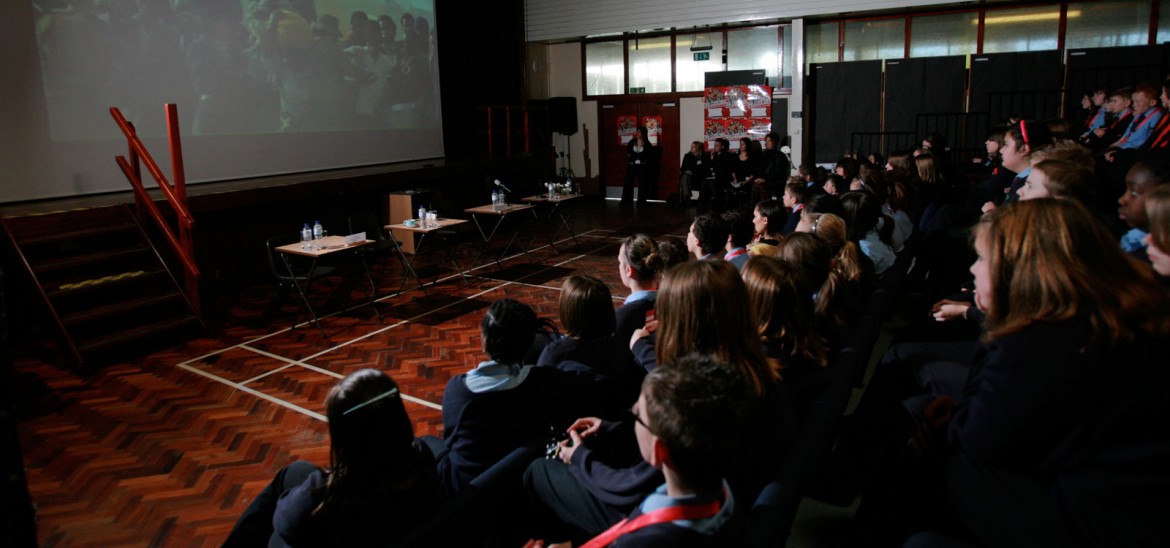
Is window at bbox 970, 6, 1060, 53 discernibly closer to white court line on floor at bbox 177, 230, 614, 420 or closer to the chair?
white court line on floor at bbox 177, 230, 614, 420

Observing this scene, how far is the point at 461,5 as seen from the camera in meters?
11.7

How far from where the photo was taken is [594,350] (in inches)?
95.9

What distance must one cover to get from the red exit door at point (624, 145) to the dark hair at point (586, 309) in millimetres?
10190

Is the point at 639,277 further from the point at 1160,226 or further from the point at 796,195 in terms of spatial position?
the point at 796,195

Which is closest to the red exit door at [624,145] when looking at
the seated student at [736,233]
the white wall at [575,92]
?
the white wall at [575,92]

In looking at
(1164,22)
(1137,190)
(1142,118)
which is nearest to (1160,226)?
(1137,190)

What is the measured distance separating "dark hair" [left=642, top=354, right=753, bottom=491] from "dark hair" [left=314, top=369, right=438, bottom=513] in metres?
0.65

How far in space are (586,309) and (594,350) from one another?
0.15 m

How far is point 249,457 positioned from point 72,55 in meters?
5.49

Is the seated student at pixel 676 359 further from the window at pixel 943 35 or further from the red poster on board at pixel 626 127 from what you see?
the red poster on board at pixel 626 127

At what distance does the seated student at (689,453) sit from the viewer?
49.9 inches

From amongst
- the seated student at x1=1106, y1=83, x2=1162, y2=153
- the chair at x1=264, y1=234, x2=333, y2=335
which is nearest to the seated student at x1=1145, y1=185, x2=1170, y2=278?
the seated student at x1=1106, y1=83, x2=1162, y2=153

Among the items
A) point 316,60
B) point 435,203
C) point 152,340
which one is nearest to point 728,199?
point 435,203

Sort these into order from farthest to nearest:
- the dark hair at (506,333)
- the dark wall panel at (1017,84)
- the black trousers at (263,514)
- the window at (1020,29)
→ the window at (1020,29) → the dark wall panel at (1017,84) → the dark hair at (506,333) → the black trousers at (263,514)
